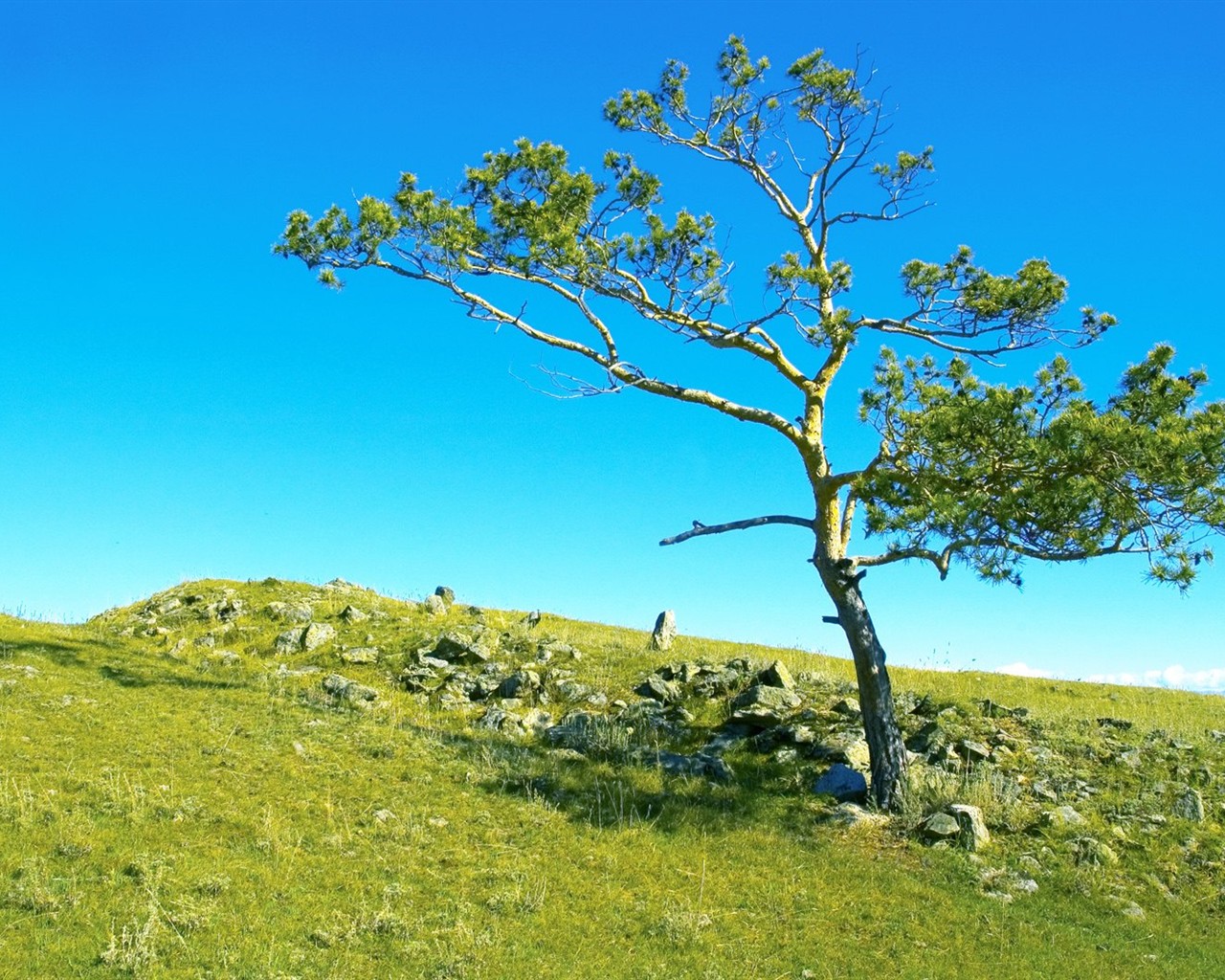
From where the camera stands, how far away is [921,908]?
43.9ft

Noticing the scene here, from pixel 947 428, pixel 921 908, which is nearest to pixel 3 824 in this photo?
pixel 921 908

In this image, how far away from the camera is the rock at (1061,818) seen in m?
16.0

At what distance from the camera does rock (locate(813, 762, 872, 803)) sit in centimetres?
1734

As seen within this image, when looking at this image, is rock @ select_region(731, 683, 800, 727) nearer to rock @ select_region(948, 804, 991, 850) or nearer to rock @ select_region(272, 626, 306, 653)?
rock @ select_region(948, 804, 991, 850)

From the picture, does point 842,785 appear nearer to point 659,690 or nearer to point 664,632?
point 659,690

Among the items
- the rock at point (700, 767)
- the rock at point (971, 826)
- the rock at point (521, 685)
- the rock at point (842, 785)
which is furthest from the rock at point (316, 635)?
the rock at point (971, 826)

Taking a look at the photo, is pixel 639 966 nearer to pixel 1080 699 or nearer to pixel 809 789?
pixel 809 789

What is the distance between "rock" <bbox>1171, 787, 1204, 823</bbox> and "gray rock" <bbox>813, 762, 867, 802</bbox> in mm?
5267

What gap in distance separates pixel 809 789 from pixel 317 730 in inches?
368

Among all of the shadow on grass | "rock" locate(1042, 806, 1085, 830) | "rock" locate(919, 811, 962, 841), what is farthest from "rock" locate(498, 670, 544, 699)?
"rock" locate(1042, 806, 1085, 830)

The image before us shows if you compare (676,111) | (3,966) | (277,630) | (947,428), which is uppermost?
(676,111)

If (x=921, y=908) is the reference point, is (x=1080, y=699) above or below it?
above

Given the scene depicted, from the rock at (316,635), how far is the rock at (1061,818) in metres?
18.3

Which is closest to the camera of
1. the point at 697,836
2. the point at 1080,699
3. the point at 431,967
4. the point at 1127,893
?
the point at 431,967
